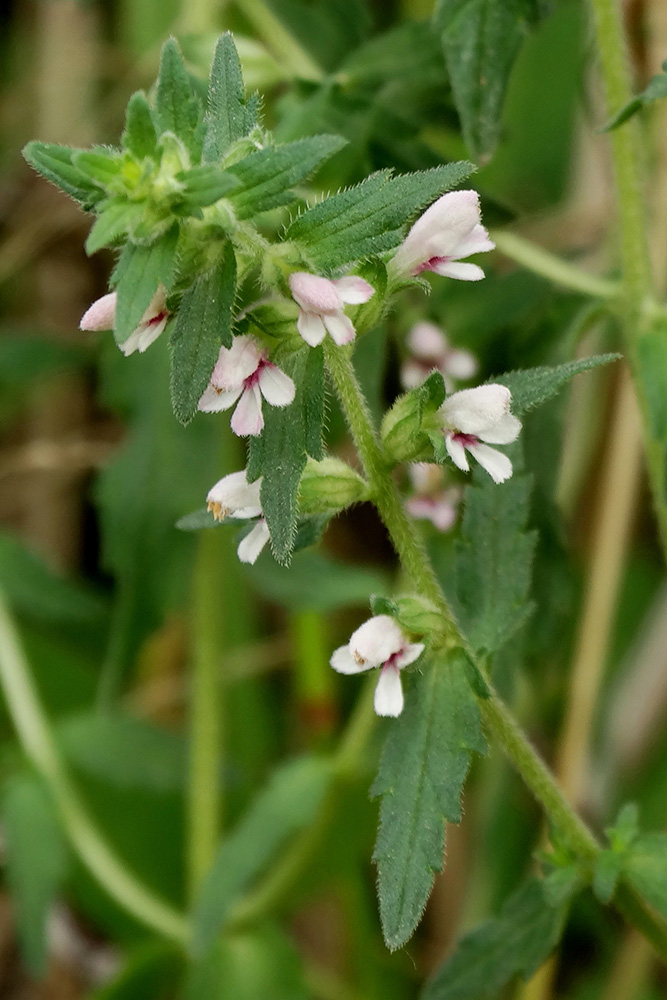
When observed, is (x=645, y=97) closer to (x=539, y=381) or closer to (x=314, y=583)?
(x=539, y=381)

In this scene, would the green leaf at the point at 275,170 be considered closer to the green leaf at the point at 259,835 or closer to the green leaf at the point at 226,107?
the green leaf at the point at 226,107

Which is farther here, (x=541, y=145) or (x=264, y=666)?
(x=541, y=145)

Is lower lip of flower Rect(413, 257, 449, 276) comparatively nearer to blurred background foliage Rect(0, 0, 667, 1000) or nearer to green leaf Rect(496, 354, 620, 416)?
green leaf Rect(496, 354, 620, 416)

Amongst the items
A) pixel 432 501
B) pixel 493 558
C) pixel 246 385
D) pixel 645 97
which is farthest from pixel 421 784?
pixel 645 97

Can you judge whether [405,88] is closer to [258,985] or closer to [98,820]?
[258,985]

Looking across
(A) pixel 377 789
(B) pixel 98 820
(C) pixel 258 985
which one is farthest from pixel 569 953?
(A) pixel 377 789

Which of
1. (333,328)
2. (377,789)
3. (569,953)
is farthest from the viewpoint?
(569,953)

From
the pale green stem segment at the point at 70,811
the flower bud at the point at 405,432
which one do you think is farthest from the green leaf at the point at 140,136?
the pale green stem segment at the point at 70,811

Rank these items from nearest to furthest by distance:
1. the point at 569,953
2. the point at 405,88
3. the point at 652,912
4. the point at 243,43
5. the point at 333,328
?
1. the point at 333,328
2. the point at 652,912
3. the point at 405,88
4. the point at 243,43
5. the point at 569,953

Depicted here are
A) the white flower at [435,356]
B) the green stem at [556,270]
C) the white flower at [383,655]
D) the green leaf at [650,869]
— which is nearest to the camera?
the white flower at [383,655]
